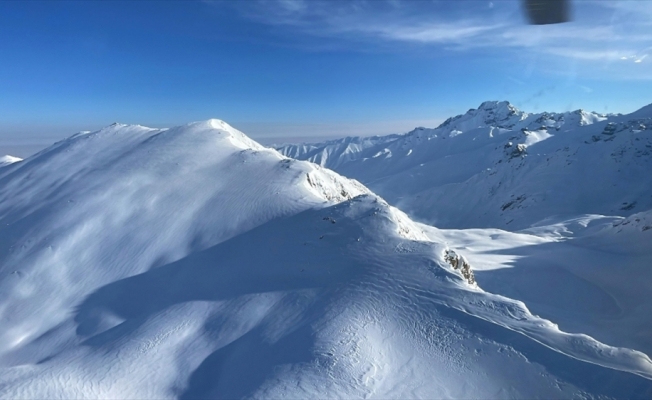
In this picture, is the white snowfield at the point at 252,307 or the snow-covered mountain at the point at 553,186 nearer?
the white snowfield at the point at 252,307

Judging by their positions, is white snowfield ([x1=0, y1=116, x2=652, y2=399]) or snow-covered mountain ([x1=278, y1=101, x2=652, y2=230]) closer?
white snowfield ([x1=0, y1=116, x2=652, y2=399])

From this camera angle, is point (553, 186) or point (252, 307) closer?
point (252, 307)

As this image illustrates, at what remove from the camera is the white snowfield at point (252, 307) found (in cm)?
941

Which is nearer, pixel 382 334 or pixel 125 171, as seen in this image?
pixel 382 334

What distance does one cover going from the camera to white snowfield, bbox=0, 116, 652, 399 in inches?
370

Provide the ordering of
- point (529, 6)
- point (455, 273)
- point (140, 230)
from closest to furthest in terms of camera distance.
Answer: point (529, 6)
point (455, 273)
point (140, 230)

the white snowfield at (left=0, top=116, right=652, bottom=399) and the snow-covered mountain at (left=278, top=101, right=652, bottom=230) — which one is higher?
the white snowfield at (left=0, top=116, right=652, bottom=399)

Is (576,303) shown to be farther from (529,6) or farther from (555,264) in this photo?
(529,6)

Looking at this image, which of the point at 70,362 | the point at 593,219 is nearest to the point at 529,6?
the point at 70,362

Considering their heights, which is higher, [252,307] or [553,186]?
[252,307]

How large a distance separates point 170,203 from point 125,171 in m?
5.91

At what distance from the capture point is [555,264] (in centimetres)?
2408

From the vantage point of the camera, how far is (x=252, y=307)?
1272cm

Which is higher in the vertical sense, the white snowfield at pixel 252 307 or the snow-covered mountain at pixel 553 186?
the white snowfield at pixel 252 307
